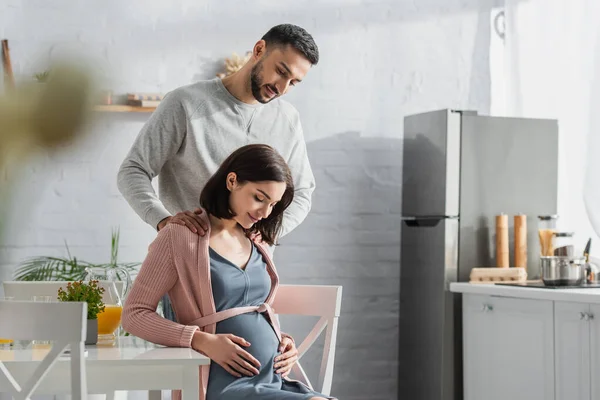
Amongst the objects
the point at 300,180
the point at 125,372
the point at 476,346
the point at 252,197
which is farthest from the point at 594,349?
the point at 125,372

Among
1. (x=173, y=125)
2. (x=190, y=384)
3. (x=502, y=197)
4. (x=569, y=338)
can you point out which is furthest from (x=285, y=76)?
(x=502, y=197)

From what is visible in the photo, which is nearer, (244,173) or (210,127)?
(244,173)

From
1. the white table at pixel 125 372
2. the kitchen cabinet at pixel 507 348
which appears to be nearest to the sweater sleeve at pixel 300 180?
the white table at pixel 125 372

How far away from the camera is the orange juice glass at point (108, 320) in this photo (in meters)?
2.06

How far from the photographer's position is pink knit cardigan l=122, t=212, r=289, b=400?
1.94 m

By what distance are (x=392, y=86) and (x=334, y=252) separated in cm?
79

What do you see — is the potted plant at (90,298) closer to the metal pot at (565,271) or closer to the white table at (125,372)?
the white table at (125,372)

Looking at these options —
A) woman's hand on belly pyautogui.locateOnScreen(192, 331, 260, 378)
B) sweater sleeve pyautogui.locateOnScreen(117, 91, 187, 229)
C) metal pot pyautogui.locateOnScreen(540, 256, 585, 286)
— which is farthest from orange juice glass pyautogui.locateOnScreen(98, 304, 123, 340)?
metal pot pyautogui.locateOnScreen(540, 256, 585, 286)

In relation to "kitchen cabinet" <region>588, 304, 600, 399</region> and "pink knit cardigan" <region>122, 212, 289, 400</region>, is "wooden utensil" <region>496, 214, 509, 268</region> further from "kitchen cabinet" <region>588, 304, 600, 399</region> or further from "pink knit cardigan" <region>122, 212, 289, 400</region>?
"pink knit cardigan" <region>122, 212, 289, 400</region>

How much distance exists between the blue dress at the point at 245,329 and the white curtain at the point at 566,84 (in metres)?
1.81

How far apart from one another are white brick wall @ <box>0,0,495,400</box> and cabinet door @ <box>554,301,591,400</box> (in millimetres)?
1043

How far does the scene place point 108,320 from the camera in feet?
6.79

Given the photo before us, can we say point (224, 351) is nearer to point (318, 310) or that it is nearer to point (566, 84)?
point (318, 310)

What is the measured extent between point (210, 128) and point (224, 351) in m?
0.68
